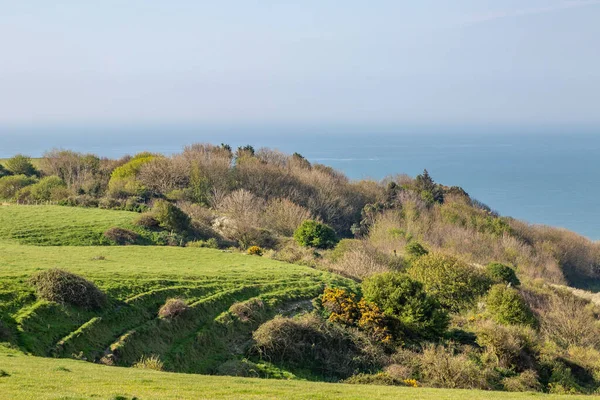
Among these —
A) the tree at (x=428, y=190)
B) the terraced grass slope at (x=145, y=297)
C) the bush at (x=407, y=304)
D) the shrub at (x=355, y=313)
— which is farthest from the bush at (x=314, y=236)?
the tree at (x=428, y=190)

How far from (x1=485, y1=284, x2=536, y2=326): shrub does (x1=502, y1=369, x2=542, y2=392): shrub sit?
26.0 feet

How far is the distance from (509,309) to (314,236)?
2220cm

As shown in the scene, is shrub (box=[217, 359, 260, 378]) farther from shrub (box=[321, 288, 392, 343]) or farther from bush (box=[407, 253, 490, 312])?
bush (box=[407, 253, 490, 312])

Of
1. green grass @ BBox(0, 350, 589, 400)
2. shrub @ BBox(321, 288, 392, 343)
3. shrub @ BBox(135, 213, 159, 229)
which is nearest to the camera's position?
green grass @ BBox(0, 350, 589, 400)

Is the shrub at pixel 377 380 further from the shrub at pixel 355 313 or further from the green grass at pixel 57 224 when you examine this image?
the green grass at pixel 57 224

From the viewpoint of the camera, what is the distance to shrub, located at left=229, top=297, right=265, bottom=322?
2700 cm

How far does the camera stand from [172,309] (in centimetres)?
2470

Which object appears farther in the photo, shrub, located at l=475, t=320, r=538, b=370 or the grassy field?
shrub, located at l=475, t=320, r=538, b=370

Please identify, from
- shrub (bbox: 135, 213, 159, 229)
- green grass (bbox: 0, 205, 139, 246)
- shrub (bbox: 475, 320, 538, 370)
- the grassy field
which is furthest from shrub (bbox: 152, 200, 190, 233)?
shrub (bbox: 475, 320, 538, 370)

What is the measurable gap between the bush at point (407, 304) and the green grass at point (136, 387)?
36.7 ft

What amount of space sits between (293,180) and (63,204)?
3439cm

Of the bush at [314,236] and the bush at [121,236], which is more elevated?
the bush at [121,236]

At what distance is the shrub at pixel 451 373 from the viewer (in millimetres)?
22844

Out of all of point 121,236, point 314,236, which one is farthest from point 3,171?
point 314,236
